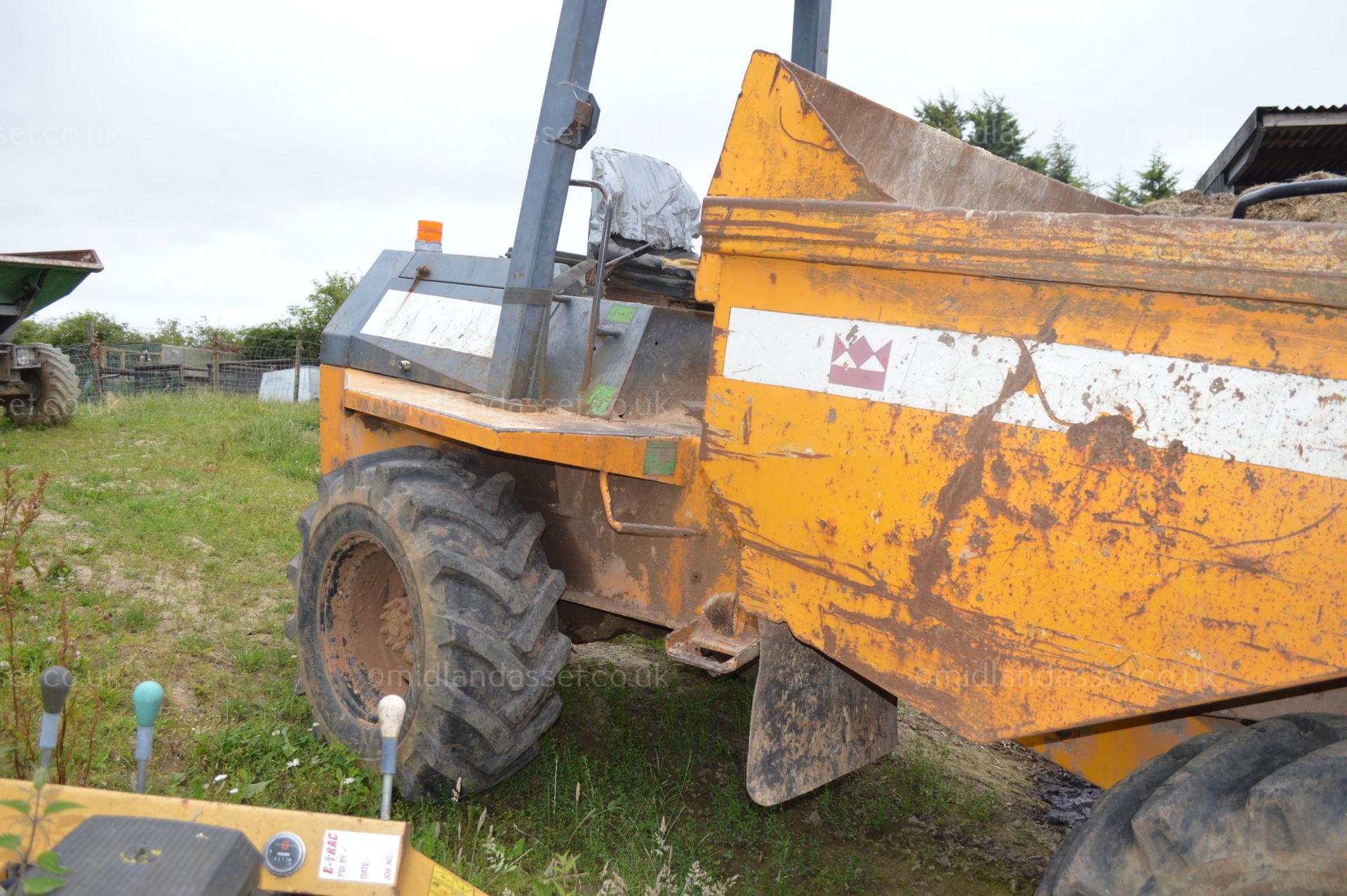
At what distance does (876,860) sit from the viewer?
3.60 m

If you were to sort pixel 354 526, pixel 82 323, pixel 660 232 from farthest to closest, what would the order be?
pixel 82 323 < pixel 660 232 < pixel 354 526

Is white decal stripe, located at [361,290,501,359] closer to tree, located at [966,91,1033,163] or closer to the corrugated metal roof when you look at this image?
the corrugated metal roof

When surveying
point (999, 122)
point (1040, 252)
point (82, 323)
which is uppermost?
point (999, 122)

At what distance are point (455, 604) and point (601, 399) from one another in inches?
33.1

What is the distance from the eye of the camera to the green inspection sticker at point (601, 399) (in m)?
3.31

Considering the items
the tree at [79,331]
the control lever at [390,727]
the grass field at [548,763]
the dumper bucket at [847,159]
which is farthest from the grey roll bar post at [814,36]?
the tree at [79,331]

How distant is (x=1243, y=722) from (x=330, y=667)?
2.85m

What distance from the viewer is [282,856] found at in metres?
1.78

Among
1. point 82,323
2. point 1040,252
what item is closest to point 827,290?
point 1040,252

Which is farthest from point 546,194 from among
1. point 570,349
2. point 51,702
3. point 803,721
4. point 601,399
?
point 51,702

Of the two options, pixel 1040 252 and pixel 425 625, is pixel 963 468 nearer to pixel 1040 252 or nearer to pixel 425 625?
pixel 1040 252

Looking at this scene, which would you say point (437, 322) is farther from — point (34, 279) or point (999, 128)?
point (999, 128)

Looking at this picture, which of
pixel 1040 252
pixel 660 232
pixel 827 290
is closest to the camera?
pixel 1040 252

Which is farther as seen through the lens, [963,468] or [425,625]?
[425,625]
